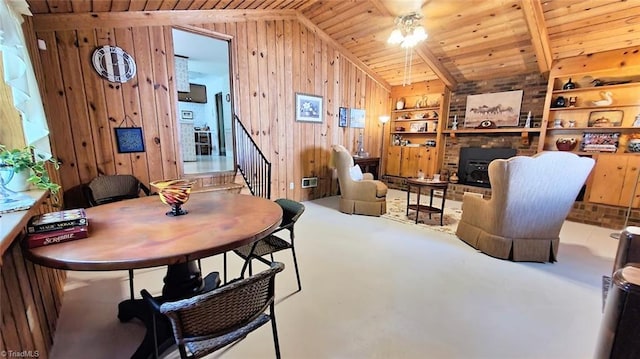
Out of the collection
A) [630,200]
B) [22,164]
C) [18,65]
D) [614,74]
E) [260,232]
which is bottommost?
[630,200]

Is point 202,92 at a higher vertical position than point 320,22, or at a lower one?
lower

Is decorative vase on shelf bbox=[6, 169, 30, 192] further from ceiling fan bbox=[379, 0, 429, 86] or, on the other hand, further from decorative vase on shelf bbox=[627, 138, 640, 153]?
decorative vase on shelf bbox=[627, 138, 640, 153]

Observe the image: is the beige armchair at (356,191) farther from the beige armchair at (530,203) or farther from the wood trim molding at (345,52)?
the wood trim molding at (345,52)

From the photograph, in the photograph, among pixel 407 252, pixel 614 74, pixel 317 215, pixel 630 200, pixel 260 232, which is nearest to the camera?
pixel 260 232

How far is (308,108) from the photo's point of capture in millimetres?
4992

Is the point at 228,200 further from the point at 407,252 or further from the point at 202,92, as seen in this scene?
the point at 202,92

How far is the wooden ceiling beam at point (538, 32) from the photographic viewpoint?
3.33 metres

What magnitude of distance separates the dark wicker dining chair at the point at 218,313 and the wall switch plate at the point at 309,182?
3.99m

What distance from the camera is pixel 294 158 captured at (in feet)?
16.3

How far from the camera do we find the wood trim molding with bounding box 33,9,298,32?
2.74 m

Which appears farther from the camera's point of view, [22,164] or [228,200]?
[228,200]

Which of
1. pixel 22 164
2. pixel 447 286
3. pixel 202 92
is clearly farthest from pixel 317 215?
pixel 202 92

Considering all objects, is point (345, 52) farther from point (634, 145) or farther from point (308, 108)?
point (634, 145)

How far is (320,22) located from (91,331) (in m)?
5.02
